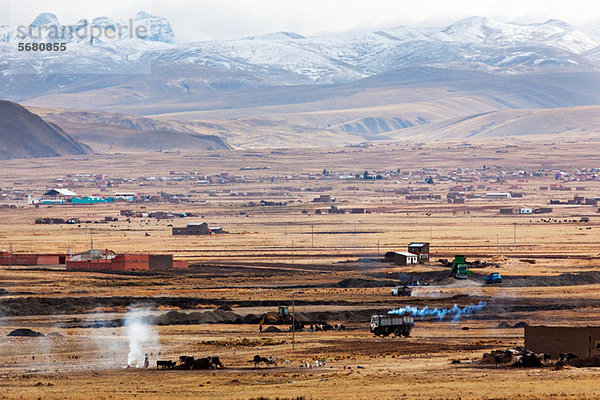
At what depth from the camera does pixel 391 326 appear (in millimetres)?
67188

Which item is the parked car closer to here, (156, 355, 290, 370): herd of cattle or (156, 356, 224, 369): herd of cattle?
(156, 355, 290, 370): herd of cattle

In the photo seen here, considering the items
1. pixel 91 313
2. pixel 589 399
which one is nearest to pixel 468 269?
pixel 91 313

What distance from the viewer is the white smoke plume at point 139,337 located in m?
58.1

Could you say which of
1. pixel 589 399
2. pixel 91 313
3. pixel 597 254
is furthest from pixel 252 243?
pixel 589 399

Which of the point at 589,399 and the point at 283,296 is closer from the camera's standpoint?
the point at 589,399

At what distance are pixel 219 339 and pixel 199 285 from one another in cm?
3167

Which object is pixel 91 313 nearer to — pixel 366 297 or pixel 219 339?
pixel 219 339

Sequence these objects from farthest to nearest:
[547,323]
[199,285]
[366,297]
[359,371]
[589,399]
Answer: [199,285], [366,297], [547,323], [359,371], [589,399]

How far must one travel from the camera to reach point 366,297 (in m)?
87.1

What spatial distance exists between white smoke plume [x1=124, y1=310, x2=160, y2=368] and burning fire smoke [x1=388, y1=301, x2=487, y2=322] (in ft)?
51.6

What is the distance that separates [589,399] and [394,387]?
26.1 ft

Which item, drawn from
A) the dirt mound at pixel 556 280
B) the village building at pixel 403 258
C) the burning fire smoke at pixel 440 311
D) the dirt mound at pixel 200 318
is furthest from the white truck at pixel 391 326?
the village building at pixel 403 258

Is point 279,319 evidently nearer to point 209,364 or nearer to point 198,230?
point 209,364

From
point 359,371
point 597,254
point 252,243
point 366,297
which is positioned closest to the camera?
point 359,371
